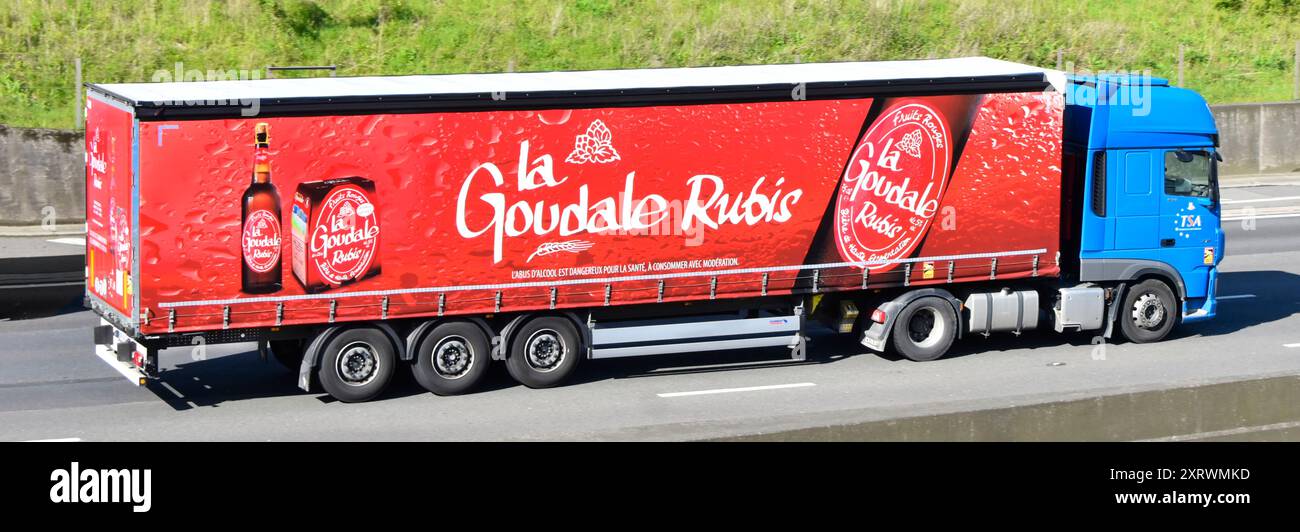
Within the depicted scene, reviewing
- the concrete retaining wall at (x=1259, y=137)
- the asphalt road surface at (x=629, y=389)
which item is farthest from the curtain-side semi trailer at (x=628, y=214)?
the concrete retaining wall at (x=1259, y=137)

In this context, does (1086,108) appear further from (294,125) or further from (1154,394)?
(294,125)

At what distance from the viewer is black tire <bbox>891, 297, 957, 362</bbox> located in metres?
16.5

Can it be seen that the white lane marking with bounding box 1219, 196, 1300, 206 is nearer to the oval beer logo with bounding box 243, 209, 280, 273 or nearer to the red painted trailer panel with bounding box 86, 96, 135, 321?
the oval beer logo with bounding box 243, 209, 280, 273

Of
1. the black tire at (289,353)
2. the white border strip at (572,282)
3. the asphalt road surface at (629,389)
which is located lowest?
the asphalt road surface at (629,389)

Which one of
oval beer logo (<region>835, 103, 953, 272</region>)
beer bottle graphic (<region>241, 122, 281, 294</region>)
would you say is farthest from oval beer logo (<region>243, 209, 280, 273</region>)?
oval beer logo (<region>835, 103, 953, 272</region>)

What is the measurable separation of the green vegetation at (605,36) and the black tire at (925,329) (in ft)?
53.0

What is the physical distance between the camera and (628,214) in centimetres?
1503

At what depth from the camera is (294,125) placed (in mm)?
13656

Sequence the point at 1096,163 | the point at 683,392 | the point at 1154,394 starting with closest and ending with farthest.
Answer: the point at 1154,394 → the point at 683,392 → the point at 1096,163

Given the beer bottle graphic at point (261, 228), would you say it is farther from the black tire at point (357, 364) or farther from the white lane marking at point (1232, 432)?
the white lane marking at point (1232, 432)

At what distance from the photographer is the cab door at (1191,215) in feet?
56.2

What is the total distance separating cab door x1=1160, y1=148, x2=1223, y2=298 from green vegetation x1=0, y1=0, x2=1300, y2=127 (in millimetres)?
16145
